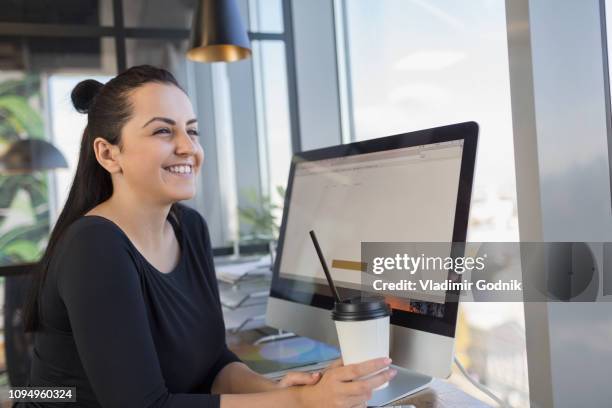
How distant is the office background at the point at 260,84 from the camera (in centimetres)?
189

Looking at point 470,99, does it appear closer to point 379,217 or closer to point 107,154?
point 379,217

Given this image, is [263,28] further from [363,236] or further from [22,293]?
[363,236]

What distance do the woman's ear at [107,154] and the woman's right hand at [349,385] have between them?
650mm

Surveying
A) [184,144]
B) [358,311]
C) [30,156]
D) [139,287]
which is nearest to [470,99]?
[184,144]

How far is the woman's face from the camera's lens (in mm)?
1123

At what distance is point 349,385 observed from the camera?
83cm

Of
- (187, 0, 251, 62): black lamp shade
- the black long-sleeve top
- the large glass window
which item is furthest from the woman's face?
(187, 0, 251, 62): black lamp shade

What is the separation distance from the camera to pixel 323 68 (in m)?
2.91

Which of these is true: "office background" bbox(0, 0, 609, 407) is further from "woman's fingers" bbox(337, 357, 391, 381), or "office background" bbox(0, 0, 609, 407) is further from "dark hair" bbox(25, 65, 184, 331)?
"woman's fingers" bbox(337, 357, 391, 381)

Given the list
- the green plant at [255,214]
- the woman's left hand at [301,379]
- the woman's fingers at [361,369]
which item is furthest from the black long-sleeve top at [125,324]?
the green plant at [255,214]

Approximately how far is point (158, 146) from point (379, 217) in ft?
1.59

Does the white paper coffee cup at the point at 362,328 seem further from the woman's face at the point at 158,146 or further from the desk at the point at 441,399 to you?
the woman's face at the point at 158,146
